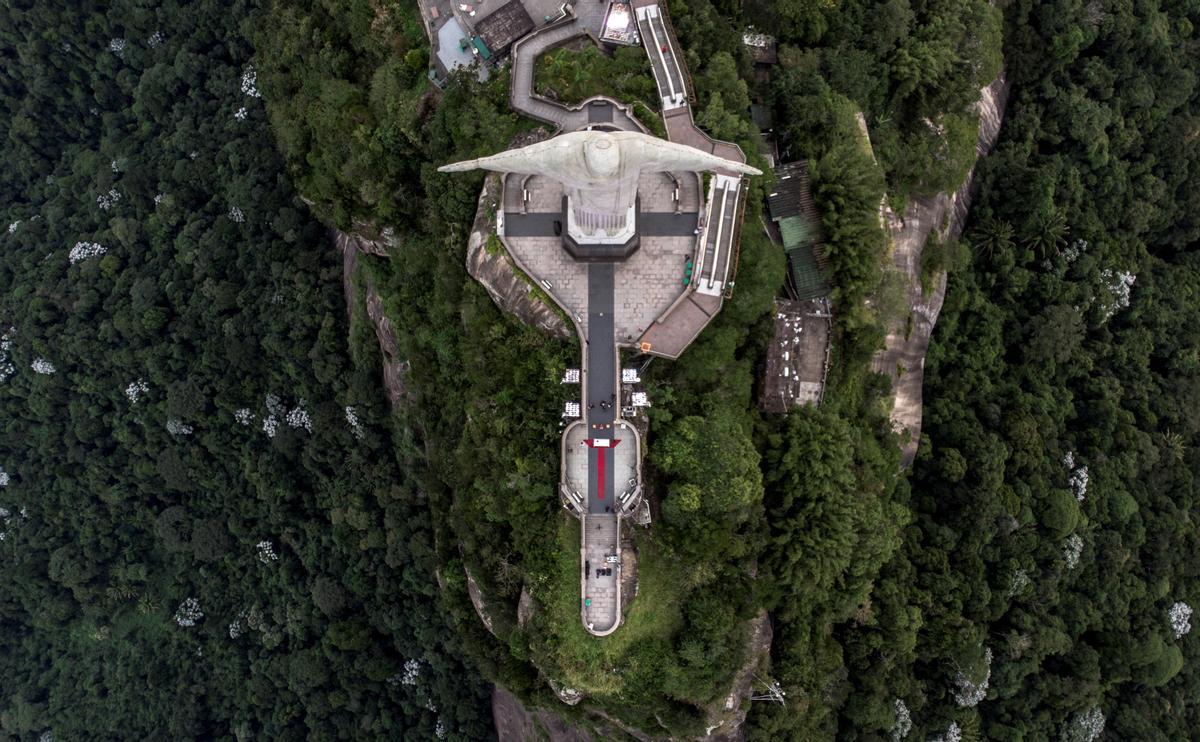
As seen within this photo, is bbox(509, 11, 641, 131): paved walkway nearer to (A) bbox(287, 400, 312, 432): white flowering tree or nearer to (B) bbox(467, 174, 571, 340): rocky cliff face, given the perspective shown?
(B) bbox(467, 174, 571, 340): rocky cliff face

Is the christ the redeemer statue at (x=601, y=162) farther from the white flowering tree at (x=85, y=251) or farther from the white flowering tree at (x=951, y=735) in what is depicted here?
the white flowering tree at (x=85, y=251)

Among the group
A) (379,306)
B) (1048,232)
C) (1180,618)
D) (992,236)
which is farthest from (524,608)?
(1180,618)

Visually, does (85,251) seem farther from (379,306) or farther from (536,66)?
(536,66)

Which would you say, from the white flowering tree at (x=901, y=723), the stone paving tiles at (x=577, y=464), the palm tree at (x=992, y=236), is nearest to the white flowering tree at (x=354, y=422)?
the stone paving tiles at (x=577, y=464)

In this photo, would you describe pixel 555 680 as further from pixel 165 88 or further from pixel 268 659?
pixel 165 88

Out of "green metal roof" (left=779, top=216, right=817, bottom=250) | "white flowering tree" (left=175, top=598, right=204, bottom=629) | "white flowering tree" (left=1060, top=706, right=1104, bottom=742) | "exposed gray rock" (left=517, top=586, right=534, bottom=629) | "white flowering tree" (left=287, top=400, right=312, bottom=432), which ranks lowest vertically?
"white flowering tree" (left=175, top=598, right=204, bottom=629)

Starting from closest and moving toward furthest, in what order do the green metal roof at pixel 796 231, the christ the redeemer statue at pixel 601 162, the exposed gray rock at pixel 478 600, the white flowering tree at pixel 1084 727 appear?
the christ the redeemer statue at pixel 601 162
the green metal roof at pixel 796 231
the exposed gray rock at pixel 478 600
the white flowering tree at pixel 1084 727

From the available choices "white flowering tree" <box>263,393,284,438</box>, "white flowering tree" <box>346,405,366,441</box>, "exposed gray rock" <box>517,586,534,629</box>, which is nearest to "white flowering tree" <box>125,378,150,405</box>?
"white flowering tree" <box>263,393,284,438</box>
